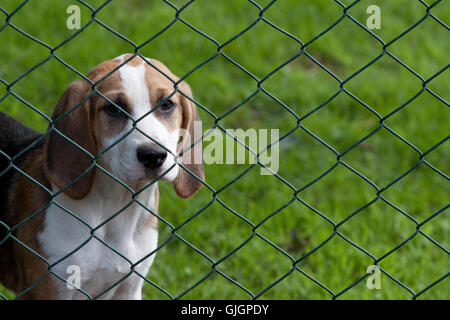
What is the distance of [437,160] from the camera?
17.2 feet

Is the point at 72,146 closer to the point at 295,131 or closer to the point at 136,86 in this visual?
→ the point at 136,86

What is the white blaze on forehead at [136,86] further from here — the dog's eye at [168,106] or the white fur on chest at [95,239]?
the white fur on chest at [95,239]

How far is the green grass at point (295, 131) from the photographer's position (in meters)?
4.23

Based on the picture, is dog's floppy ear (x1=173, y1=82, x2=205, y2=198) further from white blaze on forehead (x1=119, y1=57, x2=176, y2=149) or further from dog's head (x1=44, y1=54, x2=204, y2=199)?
white blaze on forehead (x1=119, y1=57, x2=176, y2=149)

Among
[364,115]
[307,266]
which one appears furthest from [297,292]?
Result: [364,115]

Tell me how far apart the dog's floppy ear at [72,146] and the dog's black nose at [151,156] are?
0.31 m

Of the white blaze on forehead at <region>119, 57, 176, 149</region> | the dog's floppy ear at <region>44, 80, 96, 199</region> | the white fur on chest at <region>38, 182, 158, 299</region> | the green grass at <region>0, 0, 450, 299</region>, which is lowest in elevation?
the green grass at <region>0, 0, 450, 299</region>

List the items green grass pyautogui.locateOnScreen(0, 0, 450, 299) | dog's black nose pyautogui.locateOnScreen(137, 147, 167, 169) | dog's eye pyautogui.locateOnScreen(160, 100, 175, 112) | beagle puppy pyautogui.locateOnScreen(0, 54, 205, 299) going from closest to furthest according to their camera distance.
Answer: dog's black nose pyautogui.locateOnScreen(137, 147, 167, 169) → beagle puppy pyautogui.locateOnScreen(0, 54, 205, 299) → dog's eye pyautogui.locateOnScreen(160, 100, 175, 112) → green grass pyautogui.locateOnScreen(0, 0, 450, 299)

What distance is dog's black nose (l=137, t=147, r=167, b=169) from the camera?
2.83m

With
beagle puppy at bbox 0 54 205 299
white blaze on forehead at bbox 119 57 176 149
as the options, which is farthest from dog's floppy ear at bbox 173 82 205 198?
white blaze on forehead at bbox 119 57 176 149

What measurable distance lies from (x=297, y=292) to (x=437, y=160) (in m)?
1.81

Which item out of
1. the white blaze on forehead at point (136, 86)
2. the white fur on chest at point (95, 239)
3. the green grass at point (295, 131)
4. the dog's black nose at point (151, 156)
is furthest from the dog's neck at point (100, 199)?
the green grass at point (295, 131)

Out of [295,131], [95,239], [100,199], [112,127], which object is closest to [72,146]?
[112,127]
